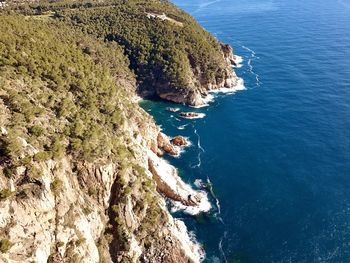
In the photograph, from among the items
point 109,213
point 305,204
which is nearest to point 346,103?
point 305,204

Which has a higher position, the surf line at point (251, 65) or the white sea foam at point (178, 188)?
the surf line at point (251, 65)

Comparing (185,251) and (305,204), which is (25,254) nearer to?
(185,251)

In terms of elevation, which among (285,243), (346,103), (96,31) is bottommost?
(285,243)

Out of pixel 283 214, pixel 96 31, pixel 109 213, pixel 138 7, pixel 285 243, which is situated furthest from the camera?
pixel 138 7

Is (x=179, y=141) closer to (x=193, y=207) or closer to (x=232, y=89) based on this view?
(x=193, y=207)

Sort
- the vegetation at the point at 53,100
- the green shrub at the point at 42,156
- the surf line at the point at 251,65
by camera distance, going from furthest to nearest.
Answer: the surf line at the point at 251,65 < the vegetation at the point at 53,100 < the green shrub at the point at 42,156

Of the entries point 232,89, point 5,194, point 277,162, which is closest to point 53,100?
point 5,194

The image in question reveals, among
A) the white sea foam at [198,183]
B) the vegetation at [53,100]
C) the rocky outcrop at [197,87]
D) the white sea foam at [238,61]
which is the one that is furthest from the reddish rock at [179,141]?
the white sea foam at [238,61]

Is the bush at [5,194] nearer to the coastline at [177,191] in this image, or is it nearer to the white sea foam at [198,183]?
the coastline at [177,191]

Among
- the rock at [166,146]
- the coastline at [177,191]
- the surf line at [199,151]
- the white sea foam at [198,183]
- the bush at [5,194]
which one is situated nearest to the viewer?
the bush at [5,194]
